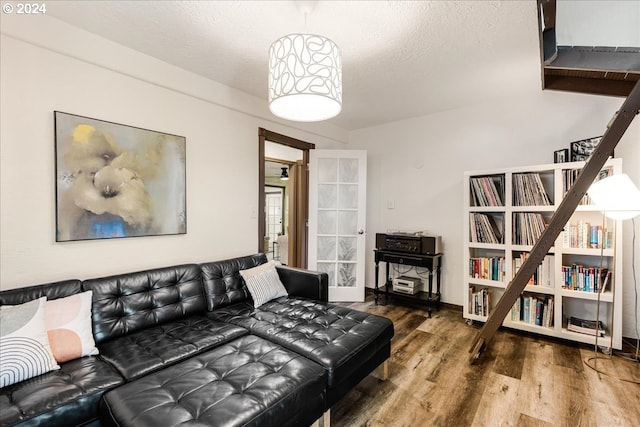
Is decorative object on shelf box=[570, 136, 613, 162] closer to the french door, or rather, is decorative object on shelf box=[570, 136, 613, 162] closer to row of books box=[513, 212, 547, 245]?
row of books box=[513, 212, 547, 245]

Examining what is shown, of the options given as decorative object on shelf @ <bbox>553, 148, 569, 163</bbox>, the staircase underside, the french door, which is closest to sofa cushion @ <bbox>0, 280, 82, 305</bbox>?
the french door

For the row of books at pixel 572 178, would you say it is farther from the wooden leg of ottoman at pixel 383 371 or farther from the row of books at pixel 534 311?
the wooden leg of ottoman at pixel 383 371

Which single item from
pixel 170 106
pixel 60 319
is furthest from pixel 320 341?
pixel 170 106

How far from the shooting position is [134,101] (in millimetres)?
2254

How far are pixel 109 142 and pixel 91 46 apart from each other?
2.16 ft

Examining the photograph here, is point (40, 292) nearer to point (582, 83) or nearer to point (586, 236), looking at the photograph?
point (582, 83)

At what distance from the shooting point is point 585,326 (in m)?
2.53

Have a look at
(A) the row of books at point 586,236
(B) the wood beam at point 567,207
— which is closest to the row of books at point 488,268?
(A) the row of books at point 586,236

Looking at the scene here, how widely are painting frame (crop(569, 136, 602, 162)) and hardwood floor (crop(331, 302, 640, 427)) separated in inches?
66.7

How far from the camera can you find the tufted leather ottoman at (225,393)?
3.68ft

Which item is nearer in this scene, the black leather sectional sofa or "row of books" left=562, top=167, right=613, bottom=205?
the black leather sectional sofa

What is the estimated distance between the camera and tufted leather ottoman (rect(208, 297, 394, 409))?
161 cm

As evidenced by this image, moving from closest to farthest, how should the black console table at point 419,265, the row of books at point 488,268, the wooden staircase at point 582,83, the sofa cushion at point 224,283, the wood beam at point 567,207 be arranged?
1. the wooden staircase at point 582,83
2. the wood beam at point 567,207
3. the sofa cushion at point 224,283
4. the row of books at point 488,268
5. the black console table at point 419,265

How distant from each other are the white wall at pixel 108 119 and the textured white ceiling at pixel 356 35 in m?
0.18
